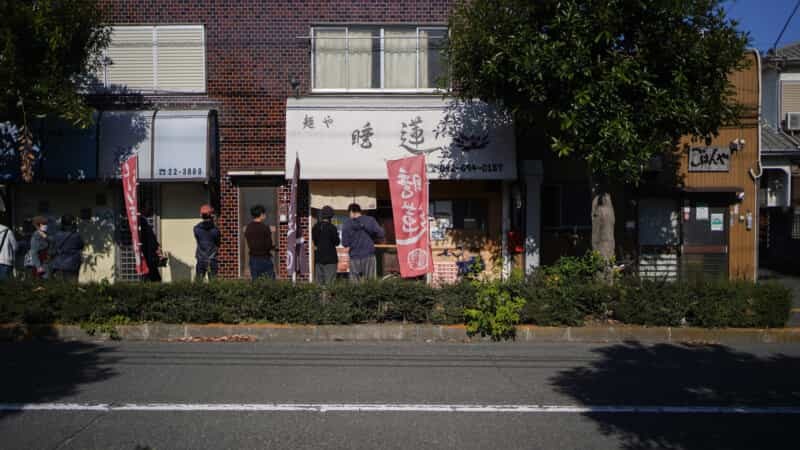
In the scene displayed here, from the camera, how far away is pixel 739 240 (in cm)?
1412

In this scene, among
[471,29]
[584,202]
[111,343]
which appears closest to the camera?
[111,343]

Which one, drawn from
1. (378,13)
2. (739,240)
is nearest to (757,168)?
(739,240)

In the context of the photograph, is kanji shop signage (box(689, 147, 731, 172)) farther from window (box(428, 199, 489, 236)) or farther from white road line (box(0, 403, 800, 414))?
white road line (box(0, 403, 800, 414))

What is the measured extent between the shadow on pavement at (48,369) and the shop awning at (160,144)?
452cm

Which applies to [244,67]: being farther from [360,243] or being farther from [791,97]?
[791,97]

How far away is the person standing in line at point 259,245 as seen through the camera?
36.5 feet

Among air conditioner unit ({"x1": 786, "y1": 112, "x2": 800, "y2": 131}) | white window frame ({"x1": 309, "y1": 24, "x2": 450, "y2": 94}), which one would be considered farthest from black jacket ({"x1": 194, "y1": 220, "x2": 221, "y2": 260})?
air conditioner unit ({"x1": 786, "y1": 112, "x2": 800, "y2": 131})

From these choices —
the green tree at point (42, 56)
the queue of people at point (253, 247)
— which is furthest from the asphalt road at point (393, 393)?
the green tree at point (42, 56)

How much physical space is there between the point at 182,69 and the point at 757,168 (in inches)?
463

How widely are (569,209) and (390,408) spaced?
9.05 metres

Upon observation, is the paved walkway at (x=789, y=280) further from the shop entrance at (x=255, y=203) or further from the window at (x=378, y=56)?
the shop entrance at (x=255, y=203)

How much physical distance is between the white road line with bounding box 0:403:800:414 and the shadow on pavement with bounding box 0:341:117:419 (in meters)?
0.41

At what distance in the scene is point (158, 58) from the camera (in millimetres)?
13773

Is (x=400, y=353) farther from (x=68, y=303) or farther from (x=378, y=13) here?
(x=378, y=13)
